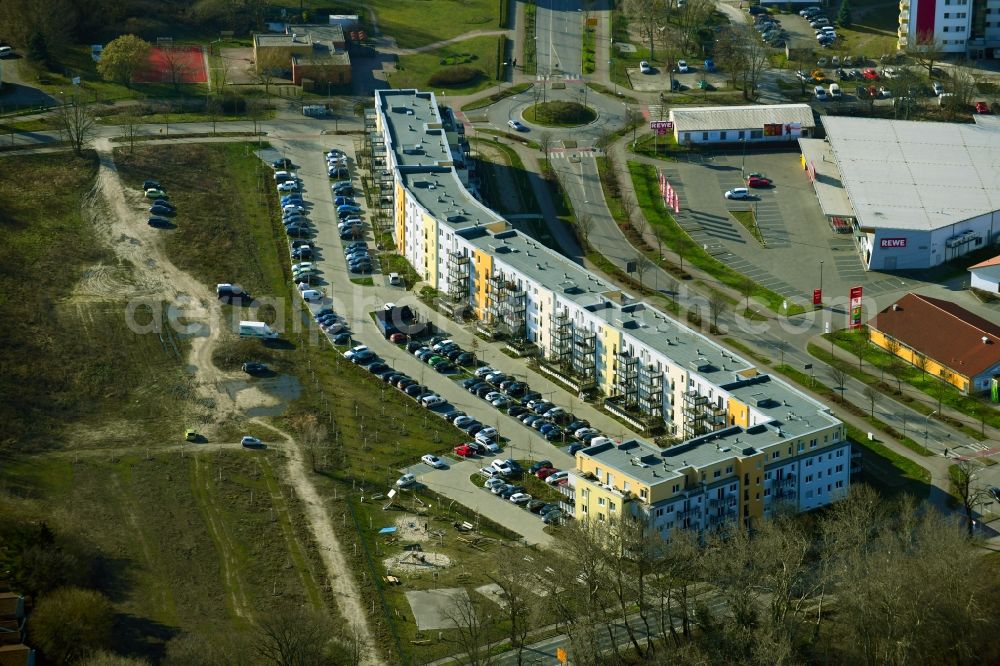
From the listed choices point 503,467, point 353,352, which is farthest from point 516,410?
point 353,352

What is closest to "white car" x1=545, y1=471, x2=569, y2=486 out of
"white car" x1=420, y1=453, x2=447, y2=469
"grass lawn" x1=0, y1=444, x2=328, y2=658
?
"white car" x1=420, y1=453, x2=447, y2=469

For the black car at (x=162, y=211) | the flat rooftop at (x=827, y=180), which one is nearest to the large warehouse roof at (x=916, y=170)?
the flat rooftop at (x=827, y=180)

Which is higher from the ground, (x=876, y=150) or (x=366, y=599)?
(x=876, y=150)

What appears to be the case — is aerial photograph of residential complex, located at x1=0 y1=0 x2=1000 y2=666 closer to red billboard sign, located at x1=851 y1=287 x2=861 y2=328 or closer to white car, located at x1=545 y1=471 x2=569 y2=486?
red billboard sign, located at x1=851 y1=287 x2=861 y2=328

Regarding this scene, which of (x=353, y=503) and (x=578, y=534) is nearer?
(x=578, y=534)

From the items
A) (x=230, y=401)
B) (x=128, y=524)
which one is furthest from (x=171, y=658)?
(x=230, y=401)

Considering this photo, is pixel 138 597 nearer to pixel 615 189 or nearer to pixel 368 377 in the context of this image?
pixel 368 377
